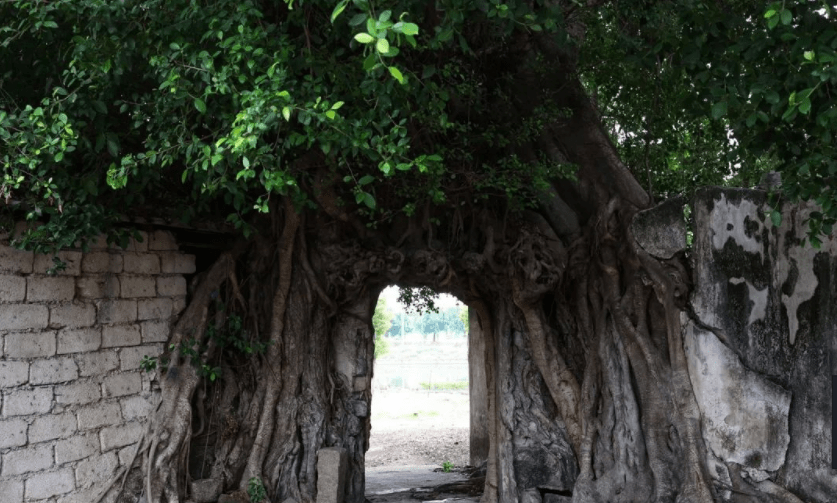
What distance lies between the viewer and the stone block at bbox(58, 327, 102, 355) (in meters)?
6.41

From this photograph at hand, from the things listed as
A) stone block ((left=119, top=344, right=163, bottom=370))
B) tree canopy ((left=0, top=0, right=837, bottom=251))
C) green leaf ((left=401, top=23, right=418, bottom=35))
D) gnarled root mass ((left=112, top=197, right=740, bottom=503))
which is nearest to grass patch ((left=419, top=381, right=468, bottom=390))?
gnarled root mass ((left=112, top=197, right=740, bottom=503))

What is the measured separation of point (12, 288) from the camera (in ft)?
19.9

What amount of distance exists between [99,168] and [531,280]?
3570mm

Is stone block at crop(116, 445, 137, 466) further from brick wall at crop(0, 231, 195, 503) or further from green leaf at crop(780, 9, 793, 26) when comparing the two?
green leaf at crop(780, 9, 793, 26)

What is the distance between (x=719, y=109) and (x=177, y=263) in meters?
4.79

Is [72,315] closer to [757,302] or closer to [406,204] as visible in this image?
[406,204]

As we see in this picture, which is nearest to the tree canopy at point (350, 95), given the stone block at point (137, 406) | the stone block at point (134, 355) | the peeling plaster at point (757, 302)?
the peeling plaster at point (757, 302)

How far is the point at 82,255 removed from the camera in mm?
6613

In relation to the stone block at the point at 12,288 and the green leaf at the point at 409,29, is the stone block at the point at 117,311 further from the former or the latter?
the green leaf at the point at 409,29

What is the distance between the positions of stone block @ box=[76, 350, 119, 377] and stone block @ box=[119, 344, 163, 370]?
0.20ft

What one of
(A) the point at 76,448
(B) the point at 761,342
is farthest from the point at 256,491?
(B) the point at 761,342

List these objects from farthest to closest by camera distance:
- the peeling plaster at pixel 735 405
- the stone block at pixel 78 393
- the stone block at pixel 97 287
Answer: the stone block at pixel 97 287 < the stone block at pixel 78 393 < the peeling plaster at pixel 735 405

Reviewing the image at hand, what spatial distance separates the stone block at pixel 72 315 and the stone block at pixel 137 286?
0.35m

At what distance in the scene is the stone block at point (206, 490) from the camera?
7.10 metres
